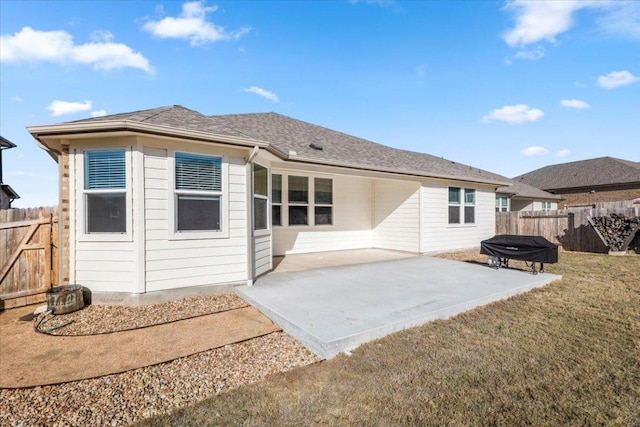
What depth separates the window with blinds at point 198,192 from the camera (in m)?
5.25

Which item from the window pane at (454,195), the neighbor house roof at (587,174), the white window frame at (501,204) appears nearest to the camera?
the window pane at (454,195)

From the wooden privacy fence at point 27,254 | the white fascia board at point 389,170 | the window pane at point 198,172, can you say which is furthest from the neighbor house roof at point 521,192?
the wooden privacy fence at point 27,254

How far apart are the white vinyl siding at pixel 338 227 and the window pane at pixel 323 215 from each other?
0.44 ft

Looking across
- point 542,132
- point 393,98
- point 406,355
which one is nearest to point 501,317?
point 406,355

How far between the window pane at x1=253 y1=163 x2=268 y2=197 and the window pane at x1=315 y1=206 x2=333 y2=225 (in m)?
3.78

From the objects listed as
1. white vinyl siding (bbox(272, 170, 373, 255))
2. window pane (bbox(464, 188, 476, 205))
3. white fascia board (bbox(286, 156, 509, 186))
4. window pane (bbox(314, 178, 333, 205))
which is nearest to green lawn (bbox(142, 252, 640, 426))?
white fascia board (bbox(286, 156, 509, 186))

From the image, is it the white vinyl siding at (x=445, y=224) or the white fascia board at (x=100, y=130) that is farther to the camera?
the white vinyl siding at (x=445, y=224)

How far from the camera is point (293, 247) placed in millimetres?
9969

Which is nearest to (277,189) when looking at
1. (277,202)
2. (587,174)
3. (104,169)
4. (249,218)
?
(277,202)

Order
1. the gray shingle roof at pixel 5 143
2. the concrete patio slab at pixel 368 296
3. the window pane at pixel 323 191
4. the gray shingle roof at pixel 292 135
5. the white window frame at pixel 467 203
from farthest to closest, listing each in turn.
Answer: the gray shingle roof at pixel 5 143 < the white window frame at pixel 467 203 < the window pane at pixel 323 191 < the gray shingle roof at pixel 292 135 < the concrete patio slab at pixel 368 296

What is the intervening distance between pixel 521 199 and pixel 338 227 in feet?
53.8

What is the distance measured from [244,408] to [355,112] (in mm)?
15252

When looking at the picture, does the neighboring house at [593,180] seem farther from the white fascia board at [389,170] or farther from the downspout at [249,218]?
the downspout at [249,218]

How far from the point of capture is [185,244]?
5297mm
